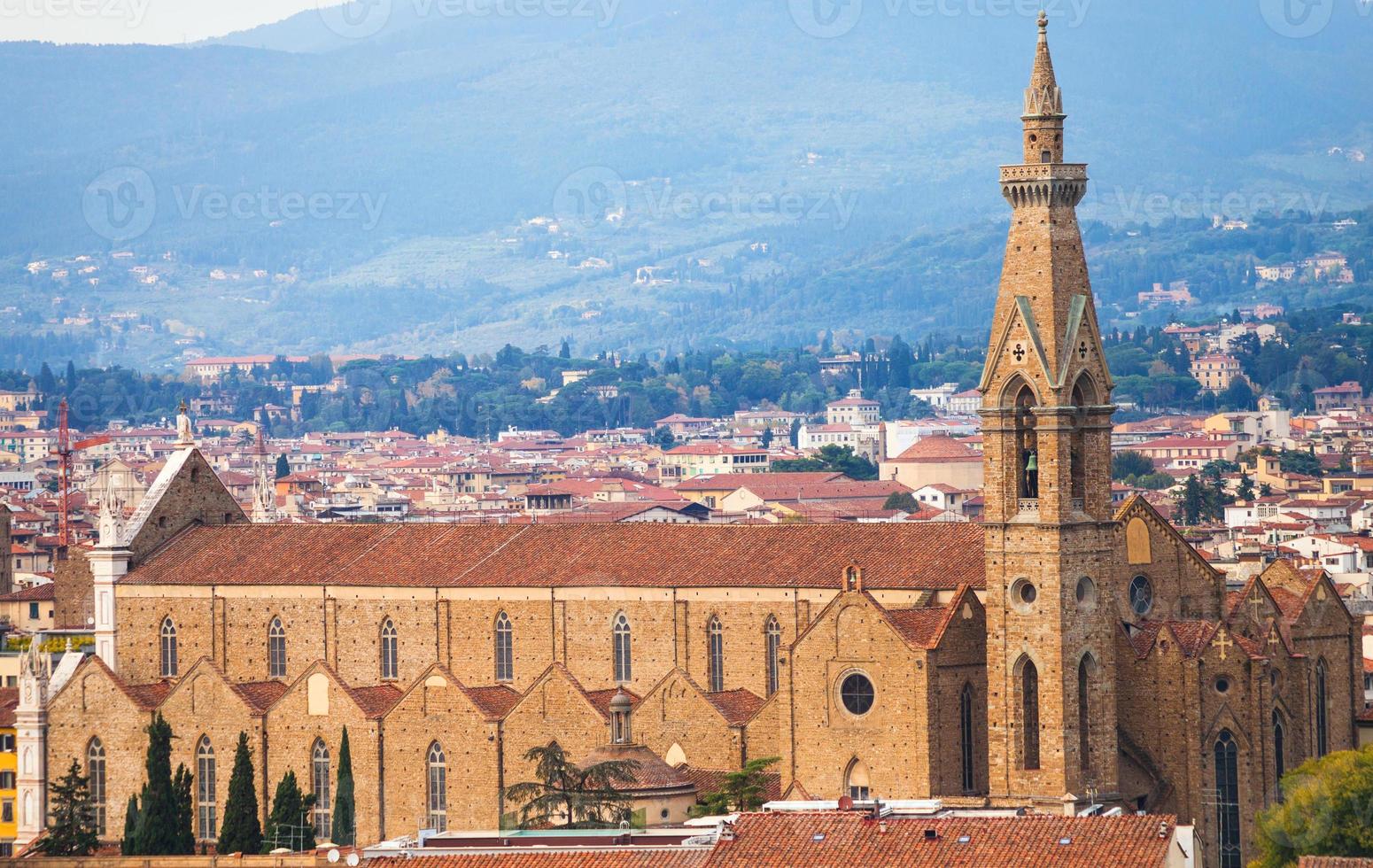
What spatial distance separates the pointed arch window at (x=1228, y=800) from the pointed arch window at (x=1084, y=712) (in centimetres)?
268

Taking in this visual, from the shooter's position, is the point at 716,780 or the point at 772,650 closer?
the point at 716,780

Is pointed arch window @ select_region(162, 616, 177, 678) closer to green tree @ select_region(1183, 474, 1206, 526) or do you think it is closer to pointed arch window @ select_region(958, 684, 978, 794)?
pointed arch window @ select_region(958, 684, 978, 794)

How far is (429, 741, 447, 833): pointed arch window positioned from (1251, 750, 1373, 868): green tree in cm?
1695

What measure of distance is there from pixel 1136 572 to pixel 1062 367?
5694 mm

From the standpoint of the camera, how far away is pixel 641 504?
5408 inches

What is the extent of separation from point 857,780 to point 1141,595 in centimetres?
693

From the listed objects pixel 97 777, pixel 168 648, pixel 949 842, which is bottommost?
pixel 97 777

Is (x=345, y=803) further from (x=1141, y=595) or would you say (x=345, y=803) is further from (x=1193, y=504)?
(x=1193, y=504)

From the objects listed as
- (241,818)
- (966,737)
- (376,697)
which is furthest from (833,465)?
(966,737)

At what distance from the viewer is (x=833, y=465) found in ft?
579

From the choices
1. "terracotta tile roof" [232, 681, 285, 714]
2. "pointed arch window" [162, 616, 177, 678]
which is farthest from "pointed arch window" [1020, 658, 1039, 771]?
"pointed arch window" [162, 616, 177, 678]

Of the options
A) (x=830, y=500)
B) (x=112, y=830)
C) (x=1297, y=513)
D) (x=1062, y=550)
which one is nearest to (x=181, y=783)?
(x=112, y=830)

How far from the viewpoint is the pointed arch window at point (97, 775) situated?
64.4m

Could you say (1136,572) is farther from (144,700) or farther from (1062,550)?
(144,700)
